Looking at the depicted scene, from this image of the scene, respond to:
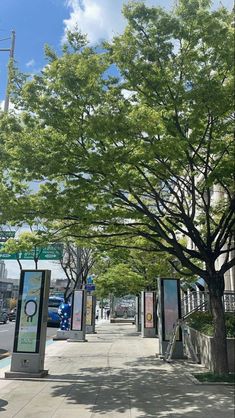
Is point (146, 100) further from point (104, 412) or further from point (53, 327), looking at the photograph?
point (53, 327)

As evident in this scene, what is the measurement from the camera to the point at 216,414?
21.6 feet

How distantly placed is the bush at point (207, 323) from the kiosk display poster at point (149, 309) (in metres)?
6.51

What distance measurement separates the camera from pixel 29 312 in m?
10.6

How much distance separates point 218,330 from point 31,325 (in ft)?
15.1

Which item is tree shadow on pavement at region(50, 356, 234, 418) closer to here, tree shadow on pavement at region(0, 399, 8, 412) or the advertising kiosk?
tree shadow on pavement at region(0, 399, 8, 412)

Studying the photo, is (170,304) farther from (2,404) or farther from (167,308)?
(2,404)

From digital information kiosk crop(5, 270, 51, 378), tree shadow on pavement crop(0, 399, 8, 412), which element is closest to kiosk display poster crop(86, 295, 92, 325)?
digital information kiosk crop(5, 270, 51, 378)

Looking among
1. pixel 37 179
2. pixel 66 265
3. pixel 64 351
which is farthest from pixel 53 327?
pixel 37 179

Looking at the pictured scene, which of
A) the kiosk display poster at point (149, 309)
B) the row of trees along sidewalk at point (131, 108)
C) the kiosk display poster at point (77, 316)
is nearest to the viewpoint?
the row of trees along sidewalk at point (131, 108)

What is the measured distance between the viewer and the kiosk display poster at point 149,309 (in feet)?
74.4

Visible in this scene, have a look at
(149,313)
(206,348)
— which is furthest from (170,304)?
(149,313)

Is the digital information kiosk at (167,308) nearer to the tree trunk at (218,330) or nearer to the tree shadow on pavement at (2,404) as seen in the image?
the tree trunk at (218,330)

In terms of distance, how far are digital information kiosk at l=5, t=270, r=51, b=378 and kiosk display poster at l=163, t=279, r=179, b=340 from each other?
488cm

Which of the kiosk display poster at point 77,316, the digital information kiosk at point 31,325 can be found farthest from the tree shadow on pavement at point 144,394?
the kiosk display poster at point 77,316
